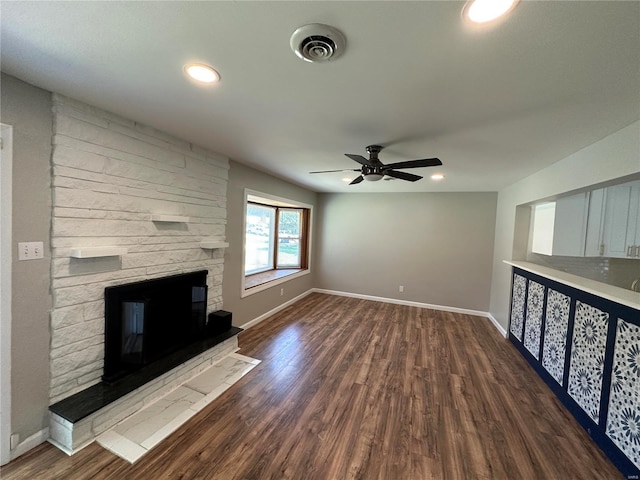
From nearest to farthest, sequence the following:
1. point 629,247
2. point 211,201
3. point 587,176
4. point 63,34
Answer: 1. point 63,34
2. point 587,176
3. point 629,247
4. point 211,201

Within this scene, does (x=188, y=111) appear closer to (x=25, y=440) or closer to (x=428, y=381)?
(x=25, y=440)

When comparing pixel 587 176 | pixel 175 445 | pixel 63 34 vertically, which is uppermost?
pixel 63 34

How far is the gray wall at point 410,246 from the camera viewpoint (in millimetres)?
4879

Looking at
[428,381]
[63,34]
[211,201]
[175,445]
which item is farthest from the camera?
[211,201]

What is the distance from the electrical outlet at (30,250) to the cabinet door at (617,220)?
16.5 ft

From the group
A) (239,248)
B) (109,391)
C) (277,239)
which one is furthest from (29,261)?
(277,239)

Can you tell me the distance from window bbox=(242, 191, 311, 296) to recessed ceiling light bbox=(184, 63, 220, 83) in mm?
3264

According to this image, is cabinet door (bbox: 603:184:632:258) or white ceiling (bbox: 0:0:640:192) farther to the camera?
cabinet door (bbox: 603:184:632:258)

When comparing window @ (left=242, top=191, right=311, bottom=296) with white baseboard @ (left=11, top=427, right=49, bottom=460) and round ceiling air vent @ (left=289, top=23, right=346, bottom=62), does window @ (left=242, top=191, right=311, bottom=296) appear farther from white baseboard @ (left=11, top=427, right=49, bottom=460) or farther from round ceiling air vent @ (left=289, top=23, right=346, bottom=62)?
round ceiling air vent @ (left=289, top=23, right=346, bottom=62)

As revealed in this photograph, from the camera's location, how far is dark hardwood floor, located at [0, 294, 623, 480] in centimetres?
165

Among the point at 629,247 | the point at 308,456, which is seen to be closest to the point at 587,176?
the point at 629,247

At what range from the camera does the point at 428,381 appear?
2693 mm

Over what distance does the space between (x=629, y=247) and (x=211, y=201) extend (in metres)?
4.49

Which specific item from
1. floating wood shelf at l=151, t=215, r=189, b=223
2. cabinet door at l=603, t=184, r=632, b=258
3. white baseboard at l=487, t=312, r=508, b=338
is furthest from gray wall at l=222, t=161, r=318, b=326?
cabinet door at l=603, t=184, r=632, b=258
